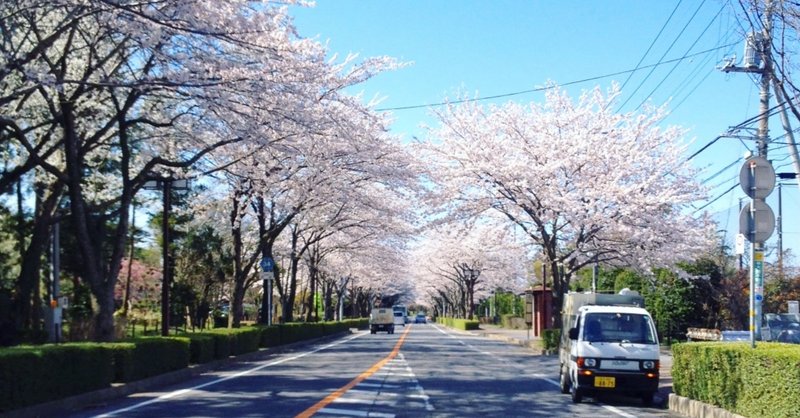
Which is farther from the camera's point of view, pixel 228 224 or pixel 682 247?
pixel 228 224

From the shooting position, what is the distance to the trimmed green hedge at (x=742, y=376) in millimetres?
10616

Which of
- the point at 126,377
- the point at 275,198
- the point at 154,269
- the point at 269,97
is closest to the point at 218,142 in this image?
the point at 269,97

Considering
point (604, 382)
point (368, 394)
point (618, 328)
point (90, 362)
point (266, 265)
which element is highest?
point (266, 265)

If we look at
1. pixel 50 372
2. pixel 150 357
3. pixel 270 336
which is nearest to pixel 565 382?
pixel 150 357

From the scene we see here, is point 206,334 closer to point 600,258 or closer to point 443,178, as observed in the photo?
point 443,178

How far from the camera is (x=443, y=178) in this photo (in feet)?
107

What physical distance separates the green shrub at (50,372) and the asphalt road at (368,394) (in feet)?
1.87

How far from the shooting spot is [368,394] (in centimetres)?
1670

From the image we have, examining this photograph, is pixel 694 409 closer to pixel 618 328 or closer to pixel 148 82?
pixel 618 328

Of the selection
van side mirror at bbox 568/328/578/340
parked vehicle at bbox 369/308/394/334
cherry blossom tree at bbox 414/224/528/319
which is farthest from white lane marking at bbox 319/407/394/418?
parked vehicle at bbox 369/308/394/334

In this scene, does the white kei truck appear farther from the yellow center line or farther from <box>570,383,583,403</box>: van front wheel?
the yellow center line

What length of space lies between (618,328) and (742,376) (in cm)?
456

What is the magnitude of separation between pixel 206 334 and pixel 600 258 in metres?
16.1

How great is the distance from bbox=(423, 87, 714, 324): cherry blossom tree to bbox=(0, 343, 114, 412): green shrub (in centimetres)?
1754
